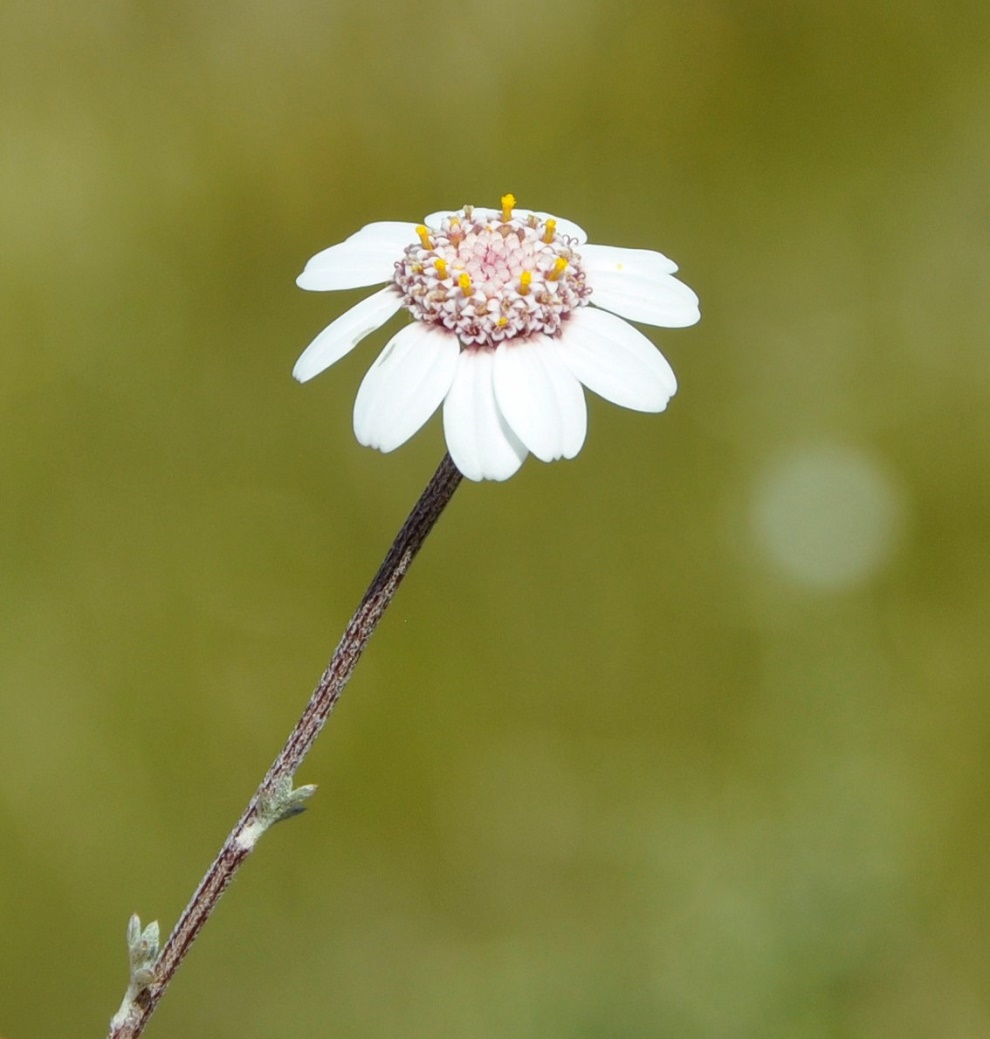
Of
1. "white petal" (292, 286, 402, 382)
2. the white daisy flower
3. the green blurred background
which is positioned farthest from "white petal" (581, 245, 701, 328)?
the green blurred background

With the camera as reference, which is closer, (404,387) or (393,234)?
(404,387)

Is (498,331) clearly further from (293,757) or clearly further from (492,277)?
(293,757)

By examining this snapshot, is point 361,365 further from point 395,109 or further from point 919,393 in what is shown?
point 919,393

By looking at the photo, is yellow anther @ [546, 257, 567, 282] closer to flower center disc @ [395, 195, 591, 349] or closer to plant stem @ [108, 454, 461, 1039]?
flower center disc @ [395, 195, 591, 349]

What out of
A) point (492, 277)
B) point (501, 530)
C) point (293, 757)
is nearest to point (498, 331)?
point (492, 277)

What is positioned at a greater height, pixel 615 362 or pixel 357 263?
pixel 357 263
